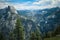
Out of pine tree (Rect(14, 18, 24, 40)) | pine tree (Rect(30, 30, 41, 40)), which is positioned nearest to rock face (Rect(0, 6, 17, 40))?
pine tree (Rect(14, 18, 24, 40))

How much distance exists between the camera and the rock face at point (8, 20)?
18.1 feet

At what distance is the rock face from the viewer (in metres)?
5.53

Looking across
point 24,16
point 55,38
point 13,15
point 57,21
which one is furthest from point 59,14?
point 13,15

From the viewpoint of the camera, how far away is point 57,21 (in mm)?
5434

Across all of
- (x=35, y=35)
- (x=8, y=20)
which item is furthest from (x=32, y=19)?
(x=8, y=20)

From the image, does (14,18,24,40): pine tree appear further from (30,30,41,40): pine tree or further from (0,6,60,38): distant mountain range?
(30,30,41,40): pine tree

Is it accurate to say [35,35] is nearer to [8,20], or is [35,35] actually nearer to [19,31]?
[19,31]

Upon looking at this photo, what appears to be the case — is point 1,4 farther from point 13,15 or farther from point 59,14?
point 59,14

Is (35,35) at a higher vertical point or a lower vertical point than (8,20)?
lower

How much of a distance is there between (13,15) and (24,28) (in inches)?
23.8

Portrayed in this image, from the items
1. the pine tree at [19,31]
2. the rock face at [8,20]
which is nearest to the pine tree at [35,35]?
the pine tree at [19,31]

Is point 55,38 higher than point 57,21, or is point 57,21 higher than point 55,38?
point 57,21

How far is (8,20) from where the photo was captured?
5.57 meters

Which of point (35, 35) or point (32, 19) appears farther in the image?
point (32, 19)
